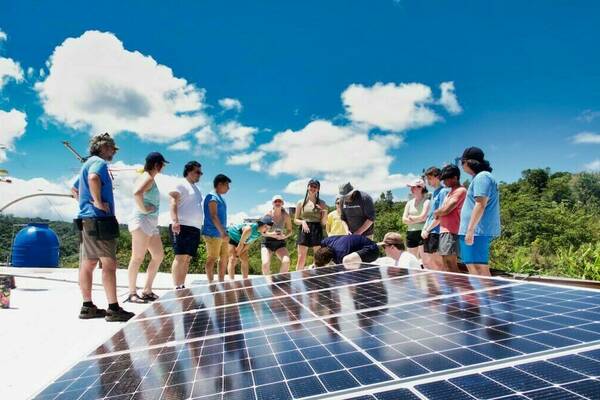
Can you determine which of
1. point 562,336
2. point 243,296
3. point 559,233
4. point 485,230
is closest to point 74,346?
point 243,296

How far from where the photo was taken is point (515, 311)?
2.09 m

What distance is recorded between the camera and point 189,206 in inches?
252

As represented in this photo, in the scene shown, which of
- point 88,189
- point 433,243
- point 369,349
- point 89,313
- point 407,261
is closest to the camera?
point 369,349

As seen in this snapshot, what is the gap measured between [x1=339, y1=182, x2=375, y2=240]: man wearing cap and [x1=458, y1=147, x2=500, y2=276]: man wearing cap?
209 cm

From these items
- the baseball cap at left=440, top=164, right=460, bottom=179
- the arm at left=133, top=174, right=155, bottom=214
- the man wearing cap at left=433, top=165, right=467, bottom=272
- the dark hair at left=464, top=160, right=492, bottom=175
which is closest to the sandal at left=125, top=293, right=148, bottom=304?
the arm at left=133, top=174, right=155, bottom=214

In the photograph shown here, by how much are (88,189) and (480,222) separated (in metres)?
4.92

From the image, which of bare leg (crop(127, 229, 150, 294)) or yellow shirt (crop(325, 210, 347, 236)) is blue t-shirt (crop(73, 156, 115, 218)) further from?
yellow shirt (crop(325, 210, 347, 236))

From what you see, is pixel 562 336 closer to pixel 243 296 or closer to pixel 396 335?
pixel 396 335

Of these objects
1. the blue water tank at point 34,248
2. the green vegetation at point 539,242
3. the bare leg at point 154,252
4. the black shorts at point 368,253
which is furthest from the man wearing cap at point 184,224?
the blue water tank at point 34,248

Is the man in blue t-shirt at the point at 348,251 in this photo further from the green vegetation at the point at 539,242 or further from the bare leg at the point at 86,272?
the green vegetation at the point at 539,242

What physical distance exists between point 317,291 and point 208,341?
1.35 m

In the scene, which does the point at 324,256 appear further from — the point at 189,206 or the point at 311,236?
the point at 189,206

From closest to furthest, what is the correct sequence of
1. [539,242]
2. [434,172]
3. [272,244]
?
[434,172], [272,244], [539,242]

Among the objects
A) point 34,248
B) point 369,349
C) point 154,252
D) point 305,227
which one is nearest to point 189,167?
point 154,252
